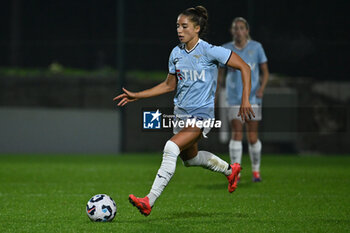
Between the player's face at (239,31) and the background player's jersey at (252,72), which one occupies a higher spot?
the player's face at (239,31)

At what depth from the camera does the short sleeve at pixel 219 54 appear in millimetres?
6190

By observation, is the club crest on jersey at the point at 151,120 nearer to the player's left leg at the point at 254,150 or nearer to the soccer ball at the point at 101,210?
the soccer ball at the point at 101,210

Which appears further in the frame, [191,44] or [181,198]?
[181,198]

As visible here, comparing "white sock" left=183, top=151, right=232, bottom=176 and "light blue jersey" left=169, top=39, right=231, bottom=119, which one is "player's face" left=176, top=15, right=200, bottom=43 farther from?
"white sock" left=183, top=151, right=232, bottom=176

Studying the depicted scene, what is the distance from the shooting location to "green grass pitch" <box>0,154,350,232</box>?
5.80 metres

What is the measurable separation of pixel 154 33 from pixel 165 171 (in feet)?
30.9

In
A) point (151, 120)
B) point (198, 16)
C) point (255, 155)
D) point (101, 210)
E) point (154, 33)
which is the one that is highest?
point (198, 16)

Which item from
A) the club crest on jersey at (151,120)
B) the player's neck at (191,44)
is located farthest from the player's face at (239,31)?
the player's neck at (191,44)

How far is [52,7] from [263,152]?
18.7 feet

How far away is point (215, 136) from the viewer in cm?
1496

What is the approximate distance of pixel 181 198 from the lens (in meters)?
7.69

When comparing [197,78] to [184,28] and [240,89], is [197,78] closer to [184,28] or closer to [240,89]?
[184,28]

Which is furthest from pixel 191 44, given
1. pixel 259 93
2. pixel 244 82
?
pixel 259 93

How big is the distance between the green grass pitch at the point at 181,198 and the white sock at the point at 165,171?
280 millimetres
